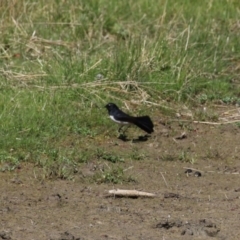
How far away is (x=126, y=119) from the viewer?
7008 mm

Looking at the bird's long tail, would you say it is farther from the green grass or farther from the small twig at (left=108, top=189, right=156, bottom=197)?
the small twig at (left=108, top=189, right=156, bottom=197)

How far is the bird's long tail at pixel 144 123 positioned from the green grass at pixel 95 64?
32cm

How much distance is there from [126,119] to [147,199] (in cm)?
122

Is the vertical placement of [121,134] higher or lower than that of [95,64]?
lower

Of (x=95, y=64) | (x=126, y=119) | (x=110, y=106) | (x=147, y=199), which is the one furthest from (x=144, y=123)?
(x=147, y=199)

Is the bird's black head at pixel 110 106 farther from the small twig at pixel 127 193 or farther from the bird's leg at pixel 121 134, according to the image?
the small twig at pixel 127 193

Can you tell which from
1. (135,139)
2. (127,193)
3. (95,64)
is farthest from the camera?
(95,64)

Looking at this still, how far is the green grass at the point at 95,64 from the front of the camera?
6996 millimetres

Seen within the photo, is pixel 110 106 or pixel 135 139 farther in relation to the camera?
pixel 135 139

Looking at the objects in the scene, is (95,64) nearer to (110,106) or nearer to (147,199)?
(110,106)

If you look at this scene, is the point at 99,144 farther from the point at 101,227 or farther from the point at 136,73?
the point at 101,227

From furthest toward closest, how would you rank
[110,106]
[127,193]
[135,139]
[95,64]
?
1. [95,64]
2. [135,139]
3. [110,106]
4. [127,193]

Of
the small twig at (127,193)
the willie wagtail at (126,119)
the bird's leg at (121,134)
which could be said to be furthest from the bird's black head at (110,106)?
the small twig at (127,193)

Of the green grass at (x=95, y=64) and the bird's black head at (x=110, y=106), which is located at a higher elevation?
the bird's black head at (x=110, y=106)
